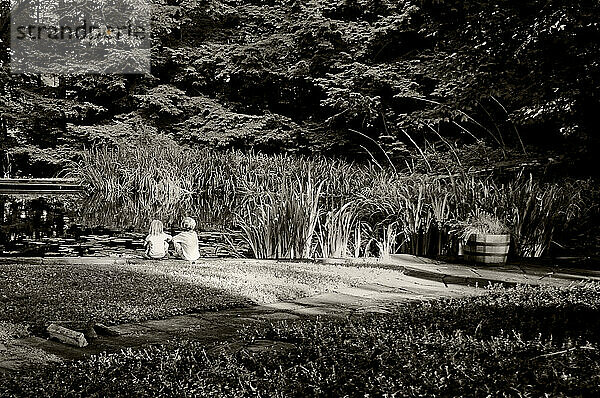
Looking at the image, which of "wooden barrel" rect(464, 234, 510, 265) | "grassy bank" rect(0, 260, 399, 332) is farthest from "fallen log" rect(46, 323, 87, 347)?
"wooden barrel" rect(464, 234, 510, 265)

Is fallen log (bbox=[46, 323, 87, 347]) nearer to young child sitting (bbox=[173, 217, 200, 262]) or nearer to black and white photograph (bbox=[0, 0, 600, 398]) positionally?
black and white photograph (bbox=[0, 0, 600, 398])

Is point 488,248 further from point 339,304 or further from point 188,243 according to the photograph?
point 188,243

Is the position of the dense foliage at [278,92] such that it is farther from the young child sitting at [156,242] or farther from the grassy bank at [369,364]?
the grassy bank at [369,364]

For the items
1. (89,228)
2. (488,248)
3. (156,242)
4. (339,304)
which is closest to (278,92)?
(89,228)

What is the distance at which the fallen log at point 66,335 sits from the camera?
105 inches

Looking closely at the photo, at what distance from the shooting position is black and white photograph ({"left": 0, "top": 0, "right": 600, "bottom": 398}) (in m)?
2.30

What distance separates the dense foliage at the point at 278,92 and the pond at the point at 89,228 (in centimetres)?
455

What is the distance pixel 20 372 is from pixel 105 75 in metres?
18.3

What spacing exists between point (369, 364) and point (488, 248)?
10.0ft

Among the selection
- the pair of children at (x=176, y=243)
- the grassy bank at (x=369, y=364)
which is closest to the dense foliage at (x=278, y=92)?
the pair of children at (x=176, y=243)

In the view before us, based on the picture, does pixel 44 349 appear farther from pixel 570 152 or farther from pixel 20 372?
pixel 570 152

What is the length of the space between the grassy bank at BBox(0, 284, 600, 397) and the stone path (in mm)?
210

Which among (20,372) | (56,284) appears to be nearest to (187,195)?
(56,284)

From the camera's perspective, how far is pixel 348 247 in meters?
6.40
